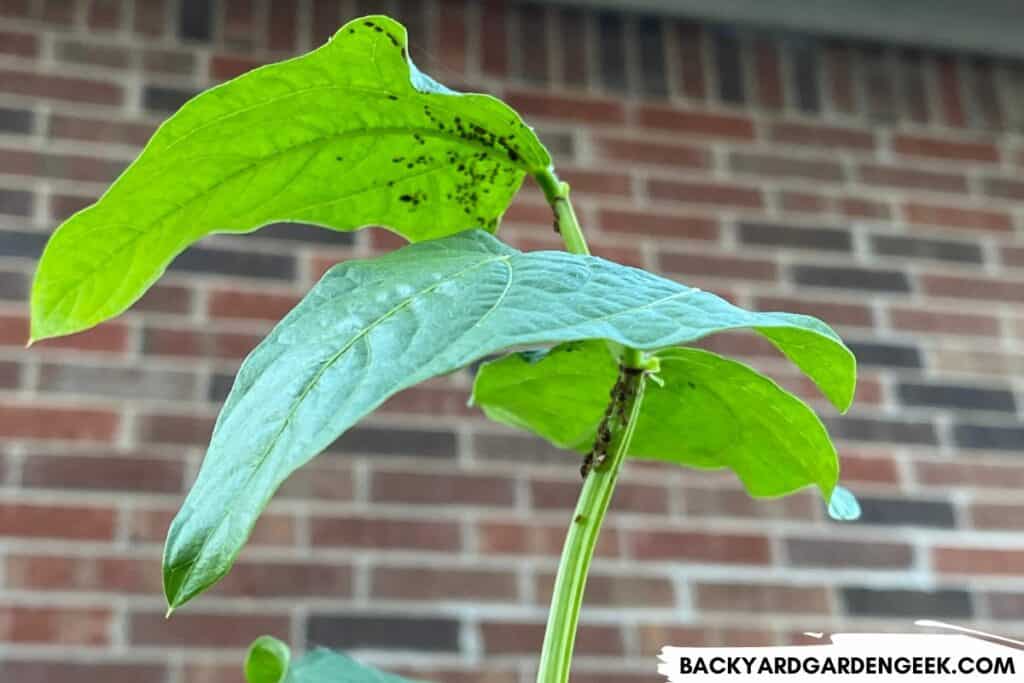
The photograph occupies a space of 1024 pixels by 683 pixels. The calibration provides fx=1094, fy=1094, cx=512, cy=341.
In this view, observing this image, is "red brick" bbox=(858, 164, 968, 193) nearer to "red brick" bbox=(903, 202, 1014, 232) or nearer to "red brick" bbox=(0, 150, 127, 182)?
"red brick" bbox=(903, 202, 1014, 232)

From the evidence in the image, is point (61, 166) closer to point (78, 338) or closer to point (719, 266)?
point (78, 338)

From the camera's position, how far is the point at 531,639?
54.4 inches

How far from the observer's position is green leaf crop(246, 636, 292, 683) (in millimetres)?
373

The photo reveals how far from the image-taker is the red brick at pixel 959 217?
1.72 m

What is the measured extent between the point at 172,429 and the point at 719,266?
2.63 feet

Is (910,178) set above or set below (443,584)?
above

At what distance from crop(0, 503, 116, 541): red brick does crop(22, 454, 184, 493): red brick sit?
0.03 m

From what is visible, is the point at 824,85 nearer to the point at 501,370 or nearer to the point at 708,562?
the point at 708,562

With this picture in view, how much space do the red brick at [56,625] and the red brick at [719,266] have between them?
0.88m

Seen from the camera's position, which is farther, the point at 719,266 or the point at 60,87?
the point at 719,266

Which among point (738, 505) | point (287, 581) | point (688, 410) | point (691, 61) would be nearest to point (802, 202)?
point (691, 61)

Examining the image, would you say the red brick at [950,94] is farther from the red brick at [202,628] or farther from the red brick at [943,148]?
the red brick at [202,628]

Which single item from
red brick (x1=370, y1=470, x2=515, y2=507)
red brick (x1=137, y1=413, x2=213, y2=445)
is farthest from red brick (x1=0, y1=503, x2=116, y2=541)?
red brick (x1=370, y1=470, x2=515, y2=507)

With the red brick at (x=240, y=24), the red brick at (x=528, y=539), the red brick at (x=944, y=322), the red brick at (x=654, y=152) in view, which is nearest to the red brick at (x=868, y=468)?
the red brick at (x=944, y=322)
